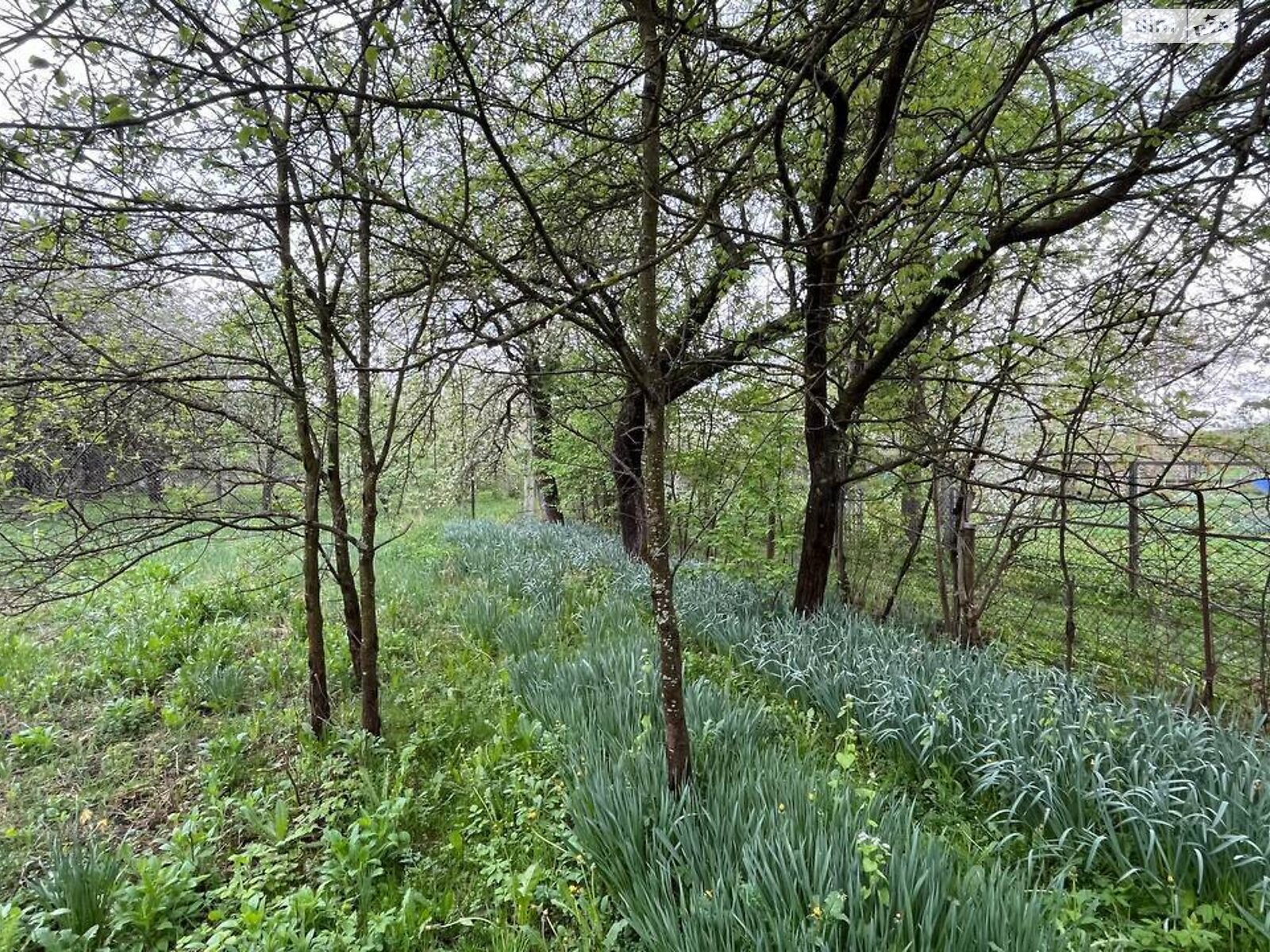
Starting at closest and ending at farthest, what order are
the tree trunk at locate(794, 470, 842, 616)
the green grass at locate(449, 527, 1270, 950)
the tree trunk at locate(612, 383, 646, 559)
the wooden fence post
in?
1. the green grass at locate(449, 527, 1270, 950)
2. the wooden fence post
3. the tree trunk at locate(794, 470, 842, 616)
4. the tree trunk at locate(612, 383, 646, 559)

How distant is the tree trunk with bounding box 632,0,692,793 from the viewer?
193 cm

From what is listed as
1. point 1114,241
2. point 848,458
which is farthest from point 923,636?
point 1114,241

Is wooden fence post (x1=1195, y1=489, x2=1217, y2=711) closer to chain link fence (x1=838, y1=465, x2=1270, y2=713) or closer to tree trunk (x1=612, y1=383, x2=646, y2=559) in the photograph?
chain link fence (x1=838, y1=465, x2=1270, y2=713)

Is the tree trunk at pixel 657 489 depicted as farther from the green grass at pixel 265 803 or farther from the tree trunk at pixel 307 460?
the tree trunk at pixel 307 460

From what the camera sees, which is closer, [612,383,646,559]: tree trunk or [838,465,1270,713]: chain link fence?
[838,465,1270,713]: chain link fence

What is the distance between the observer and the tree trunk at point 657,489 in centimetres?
193

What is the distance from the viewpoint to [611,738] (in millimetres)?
2354

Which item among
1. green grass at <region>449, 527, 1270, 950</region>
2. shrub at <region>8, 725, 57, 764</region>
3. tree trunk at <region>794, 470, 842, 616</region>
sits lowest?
shrub at <region>8, 725, 57, 764</region>

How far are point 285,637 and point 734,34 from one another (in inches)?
211

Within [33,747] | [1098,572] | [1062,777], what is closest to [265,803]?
[33,747]

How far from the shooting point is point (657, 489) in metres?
1.99

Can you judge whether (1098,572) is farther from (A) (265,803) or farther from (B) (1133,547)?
(A) (265,803)

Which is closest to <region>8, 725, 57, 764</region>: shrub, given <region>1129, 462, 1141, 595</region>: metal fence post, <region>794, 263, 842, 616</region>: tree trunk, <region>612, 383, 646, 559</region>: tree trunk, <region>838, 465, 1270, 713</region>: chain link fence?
<region>612, 383, 646, 559</region>: tree trunk

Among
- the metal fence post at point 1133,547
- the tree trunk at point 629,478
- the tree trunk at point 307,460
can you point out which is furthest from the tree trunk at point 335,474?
the metal fence post at point 1133,547
